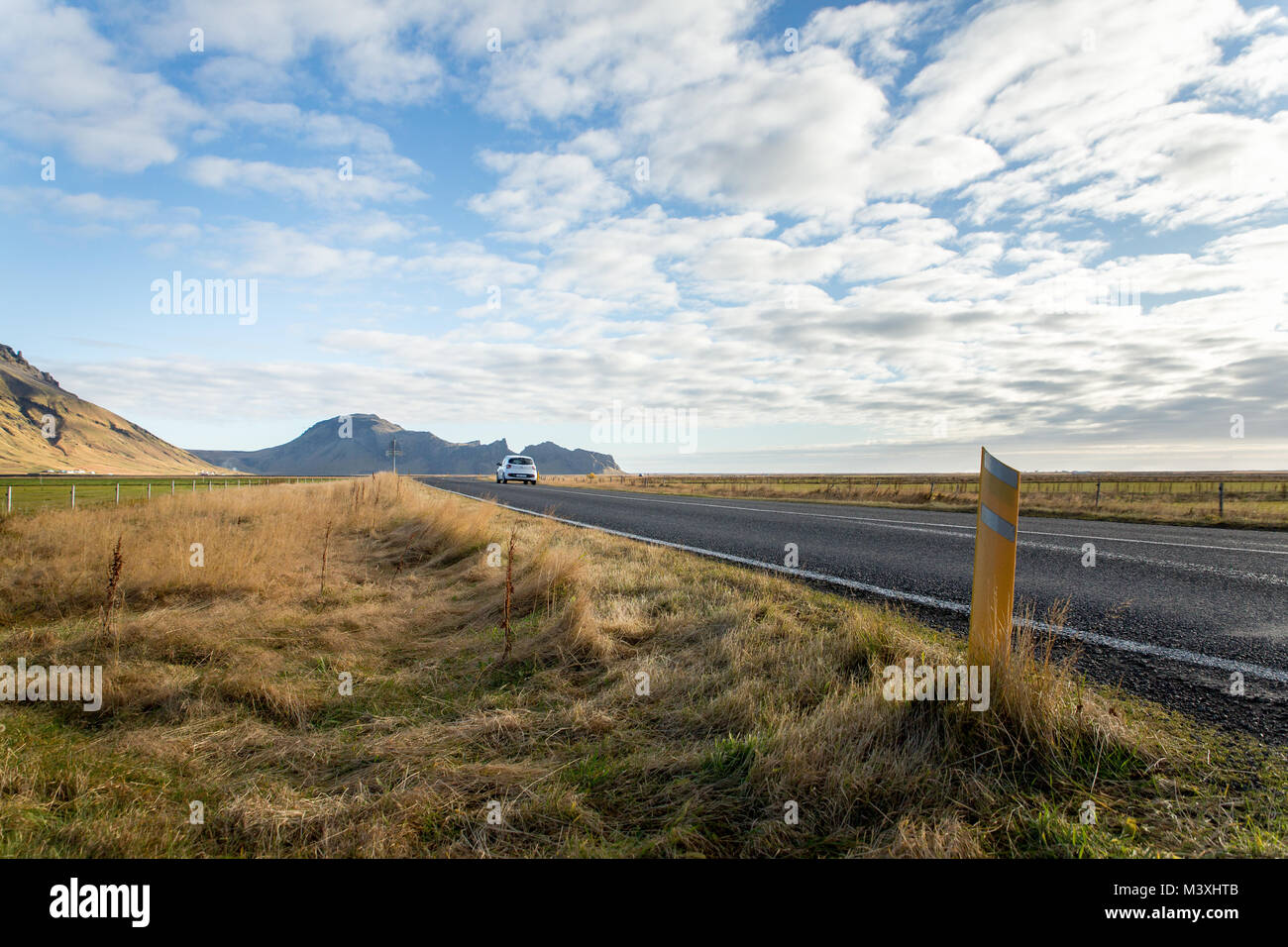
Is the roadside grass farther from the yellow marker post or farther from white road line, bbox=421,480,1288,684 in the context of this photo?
white road line, bbox=421,480,1288,684

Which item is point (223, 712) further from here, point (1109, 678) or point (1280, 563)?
point (1280, 563)

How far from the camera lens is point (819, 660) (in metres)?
3.39

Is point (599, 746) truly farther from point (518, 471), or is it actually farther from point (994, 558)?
point (518, 471)

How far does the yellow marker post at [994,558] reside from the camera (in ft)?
9.07

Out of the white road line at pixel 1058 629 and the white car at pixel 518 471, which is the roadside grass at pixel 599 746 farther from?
the white car at pixel 518 471

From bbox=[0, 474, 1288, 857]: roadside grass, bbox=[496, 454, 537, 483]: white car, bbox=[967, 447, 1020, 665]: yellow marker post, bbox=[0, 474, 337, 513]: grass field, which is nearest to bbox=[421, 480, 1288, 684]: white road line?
bbox=[967, 447, 1020, 665]: yellow marker post

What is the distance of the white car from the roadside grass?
3245 cm

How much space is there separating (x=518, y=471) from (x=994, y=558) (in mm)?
36848

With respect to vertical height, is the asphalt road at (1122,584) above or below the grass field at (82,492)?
above

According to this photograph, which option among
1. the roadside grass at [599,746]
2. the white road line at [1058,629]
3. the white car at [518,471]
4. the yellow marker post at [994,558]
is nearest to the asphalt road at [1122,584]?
the white road line at [1058,629]

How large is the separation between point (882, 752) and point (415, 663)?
3344mm

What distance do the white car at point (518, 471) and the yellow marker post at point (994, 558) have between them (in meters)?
35.3

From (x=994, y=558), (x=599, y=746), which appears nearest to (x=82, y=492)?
(x=599, y=746)
